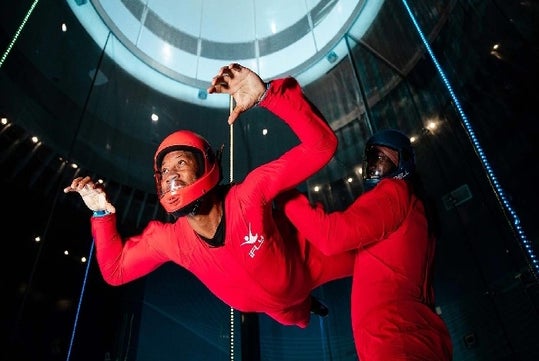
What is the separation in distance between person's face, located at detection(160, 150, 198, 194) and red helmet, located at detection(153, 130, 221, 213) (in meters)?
0.02

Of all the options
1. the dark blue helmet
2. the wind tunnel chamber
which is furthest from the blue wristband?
the wind tunnel chamber

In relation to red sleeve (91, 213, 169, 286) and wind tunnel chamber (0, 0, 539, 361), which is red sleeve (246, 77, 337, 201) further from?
wind tunnel chamber (0, 0, 539, 361)

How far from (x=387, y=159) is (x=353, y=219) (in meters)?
0.74

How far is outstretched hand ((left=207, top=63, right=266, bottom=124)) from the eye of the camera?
1.34m

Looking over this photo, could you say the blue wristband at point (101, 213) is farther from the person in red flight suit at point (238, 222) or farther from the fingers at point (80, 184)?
the fingers at point (80, 184)

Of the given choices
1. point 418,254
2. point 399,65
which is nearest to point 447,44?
point 399,65

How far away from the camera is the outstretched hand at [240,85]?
4.40 feet

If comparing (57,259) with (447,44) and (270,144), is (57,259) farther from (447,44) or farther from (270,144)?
(447,44)

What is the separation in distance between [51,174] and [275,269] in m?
4.21

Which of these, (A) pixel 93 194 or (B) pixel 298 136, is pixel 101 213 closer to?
(A) pixel 93 194

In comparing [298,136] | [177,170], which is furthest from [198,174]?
[298,136]

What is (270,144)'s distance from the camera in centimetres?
630

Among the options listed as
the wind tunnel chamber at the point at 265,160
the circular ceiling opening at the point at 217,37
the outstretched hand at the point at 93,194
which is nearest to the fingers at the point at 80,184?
the outstretched hand at the point at 93,194

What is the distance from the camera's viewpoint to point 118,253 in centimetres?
204
